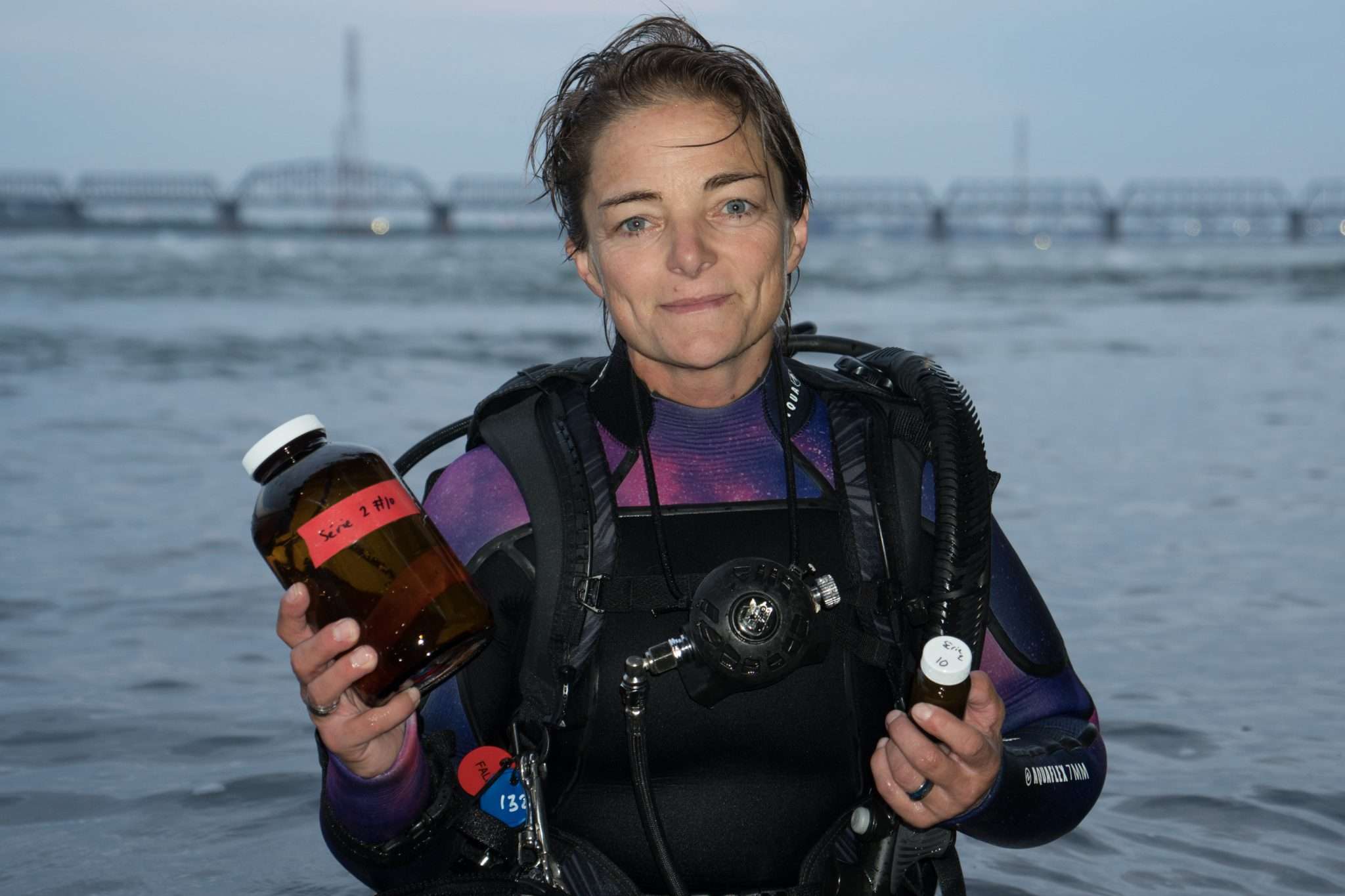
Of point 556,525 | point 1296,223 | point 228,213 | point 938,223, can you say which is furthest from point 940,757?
point 1296,223

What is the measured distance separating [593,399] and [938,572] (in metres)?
0.68

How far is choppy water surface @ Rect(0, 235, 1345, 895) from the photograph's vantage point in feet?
13.3

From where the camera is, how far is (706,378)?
2611mm

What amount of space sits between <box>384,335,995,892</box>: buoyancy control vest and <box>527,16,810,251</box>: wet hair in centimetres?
38

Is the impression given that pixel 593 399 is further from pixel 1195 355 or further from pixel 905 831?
pixel 1195 355

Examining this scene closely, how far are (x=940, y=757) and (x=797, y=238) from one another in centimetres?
100

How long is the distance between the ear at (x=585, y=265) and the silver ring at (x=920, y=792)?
94 cm

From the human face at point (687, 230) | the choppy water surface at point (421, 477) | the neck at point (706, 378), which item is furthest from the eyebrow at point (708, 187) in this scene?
the choppy water surface at point (421, 477)

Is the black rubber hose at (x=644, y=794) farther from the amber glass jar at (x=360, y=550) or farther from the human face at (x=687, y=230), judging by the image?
the human face at (x=687, y=230)

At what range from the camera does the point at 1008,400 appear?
12234 mm

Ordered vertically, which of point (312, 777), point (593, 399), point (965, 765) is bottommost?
point (312, 777)

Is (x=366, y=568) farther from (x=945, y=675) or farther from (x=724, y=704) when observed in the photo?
(x=945, y=675)

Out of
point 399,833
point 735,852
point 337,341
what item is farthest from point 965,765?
point 337,341

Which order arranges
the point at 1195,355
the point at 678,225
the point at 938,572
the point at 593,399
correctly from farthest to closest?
the point at 1195,355 → the point at 593,399 → the point at 678,225 → the point at 938,572
